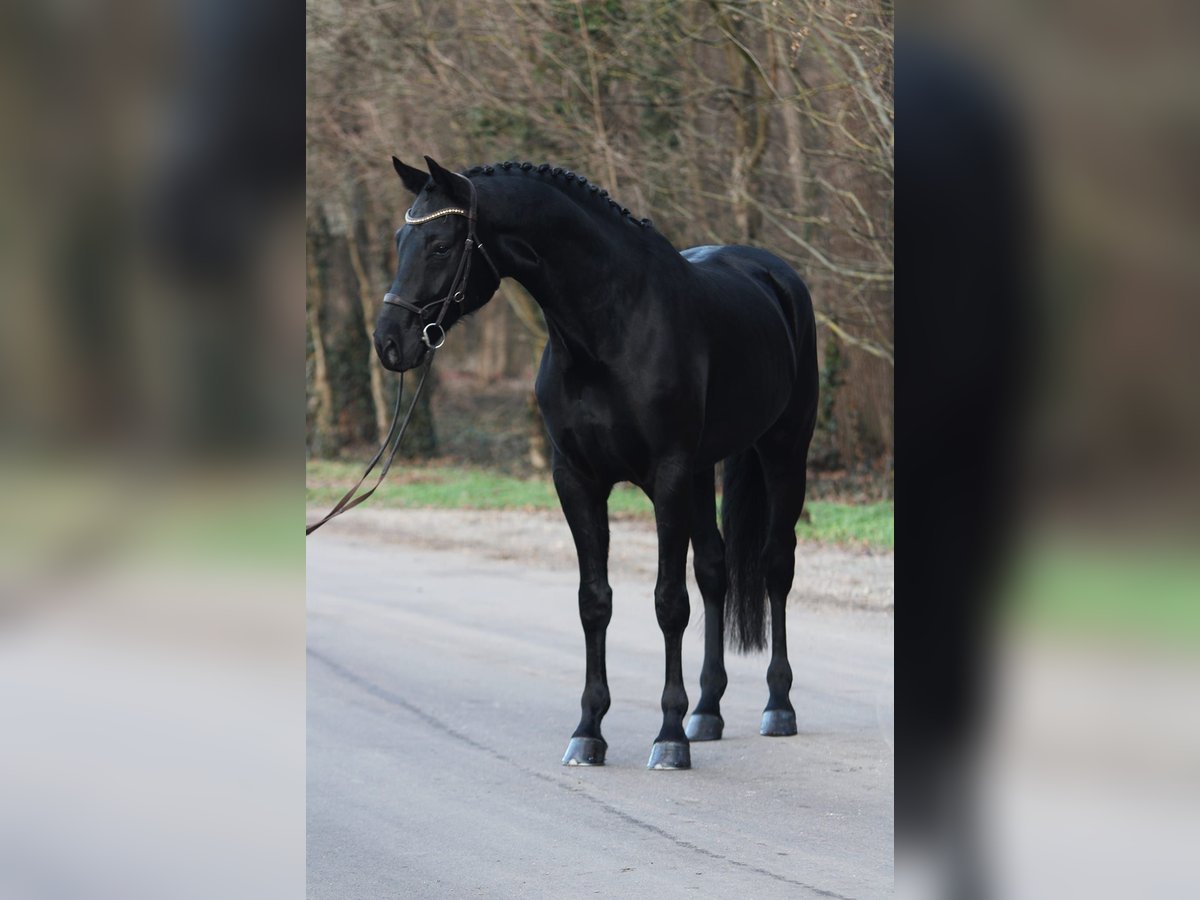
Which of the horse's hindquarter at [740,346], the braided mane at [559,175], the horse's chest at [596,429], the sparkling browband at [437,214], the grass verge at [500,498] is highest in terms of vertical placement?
the braided mane at [559,175]

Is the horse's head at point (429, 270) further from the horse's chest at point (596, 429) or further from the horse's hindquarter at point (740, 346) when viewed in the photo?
the horse's hindquarter at point (740, 346)

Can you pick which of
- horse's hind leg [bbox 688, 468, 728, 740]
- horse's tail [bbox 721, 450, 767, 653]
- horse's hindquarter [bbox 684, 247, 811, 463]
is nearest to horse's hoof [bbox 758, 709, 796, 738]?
horse's hind leg [bbox 688, 468, 728, 740]

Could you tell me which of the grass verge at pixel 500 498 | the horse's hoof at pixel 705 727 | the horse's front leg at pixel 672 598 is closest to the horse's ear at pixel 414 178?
the horse's front leg at pixel 672 598

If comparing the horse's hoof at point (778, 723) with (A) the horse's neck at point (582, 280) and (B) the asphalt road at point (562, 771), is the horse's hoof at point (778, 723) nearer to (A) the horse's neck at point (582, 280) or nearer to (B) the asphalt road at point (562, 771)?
(B) the asphalt road at point (562, 771)

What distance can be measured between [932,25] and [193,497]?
41.1 inches

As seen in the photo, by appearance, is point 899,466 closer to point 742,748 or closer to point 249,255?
point 249,255

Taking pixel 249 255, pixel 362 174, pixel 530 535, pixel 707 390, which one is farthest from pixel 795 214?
pixel 249 255

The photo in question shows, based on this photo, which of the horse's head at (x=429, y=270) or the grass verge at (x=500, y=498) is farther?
the grass verge at (x=500, y=498)

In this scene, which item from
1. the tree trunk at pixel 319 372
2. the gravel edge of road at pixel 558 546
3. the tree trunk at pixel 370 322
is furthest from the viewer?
the tree trunk at pixel 319 372

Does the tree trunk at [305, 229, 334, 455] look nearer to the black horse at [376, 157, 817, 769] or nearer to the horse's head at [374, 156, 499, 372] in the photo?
the black horse at [376, 157, 817, 769]

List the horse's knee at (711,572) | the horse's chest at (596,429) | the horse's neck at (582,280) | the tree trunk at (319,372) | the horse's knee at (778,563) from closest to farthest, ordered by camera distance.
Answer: the horse's neck at (582,280) → the horse's chest at (596,429) → the horse's knee at (711,572) → the horse's knee at (778,563) → the tree trunk at (319,372)

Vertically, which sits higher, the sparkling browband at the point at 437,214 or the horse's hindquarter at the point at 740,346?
the sparkling browband at the point at 437,214

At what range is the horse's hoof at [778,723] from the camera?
6551 mm

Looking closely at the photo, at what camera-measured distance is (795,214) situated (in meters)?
12.5
